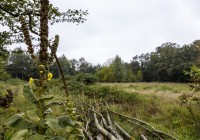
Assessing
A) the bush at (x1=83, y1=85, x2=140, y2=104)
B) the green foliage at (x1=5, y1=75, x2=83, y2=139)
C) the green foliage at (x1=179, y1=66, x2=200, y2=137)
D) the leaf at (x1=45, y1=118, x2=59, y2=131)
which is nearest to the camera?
the leaf at (x1=45, y1=118, x2=59, y2=131)

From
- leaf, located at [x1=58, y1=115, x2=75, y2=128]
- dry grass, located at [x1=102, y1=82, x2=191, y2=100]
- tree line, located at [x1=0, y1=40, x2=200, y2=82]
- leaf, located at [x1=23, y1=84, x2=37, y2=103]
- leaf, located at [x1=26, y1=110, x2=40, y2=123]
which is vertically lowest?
dry grass, located at [x1=102, y1=82, x2=191, y2=100]

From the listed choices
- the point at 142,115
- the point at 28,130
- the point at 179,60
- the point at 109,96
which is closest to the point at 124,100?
the point at 109,96

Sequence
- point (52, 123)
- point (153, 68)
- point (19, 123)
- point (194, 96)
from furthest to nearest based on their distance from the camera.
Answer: point (153, 68)
point (194, 96)
point (19, 123)
point (52, 123)

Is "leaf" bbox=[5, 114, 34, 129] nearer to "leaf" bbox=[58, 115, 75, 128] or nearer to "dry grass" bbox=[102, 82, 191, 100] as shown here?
"leaf" bbox=[58, 115, 75, 128]

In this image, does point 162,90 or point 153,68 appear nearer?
point 162,90

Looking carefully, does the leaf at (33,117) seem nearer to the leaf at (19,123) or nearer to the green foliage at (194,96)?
the leaf at (19,123)

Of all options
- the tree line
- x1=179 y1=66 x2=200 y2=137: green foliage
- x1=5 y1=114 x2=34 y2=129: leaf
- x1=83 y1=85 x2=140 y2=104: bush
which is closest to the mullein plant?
x1=5 y1=114 x2=34 y2=129: leaf

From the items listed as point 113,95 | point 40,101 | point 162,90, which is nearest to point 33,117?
point 40,101

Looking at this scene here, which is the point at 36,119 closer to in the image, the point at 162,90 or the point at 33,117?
the point at 33,117

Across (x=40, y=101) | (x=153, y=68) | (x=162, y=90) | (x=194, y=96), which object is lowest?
(x=162, y=90)

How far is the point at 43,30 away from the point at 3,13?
7476 mm

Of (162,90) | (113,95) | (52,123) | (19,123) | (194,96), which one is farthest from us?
(162,90)

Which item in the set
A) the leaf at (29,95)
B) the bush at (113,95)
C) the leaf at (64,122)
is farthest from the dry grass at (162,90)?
the leaf at (29,95)

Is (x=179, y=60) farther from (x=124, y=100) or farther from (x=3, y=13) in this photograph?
(x=3, y=13)
